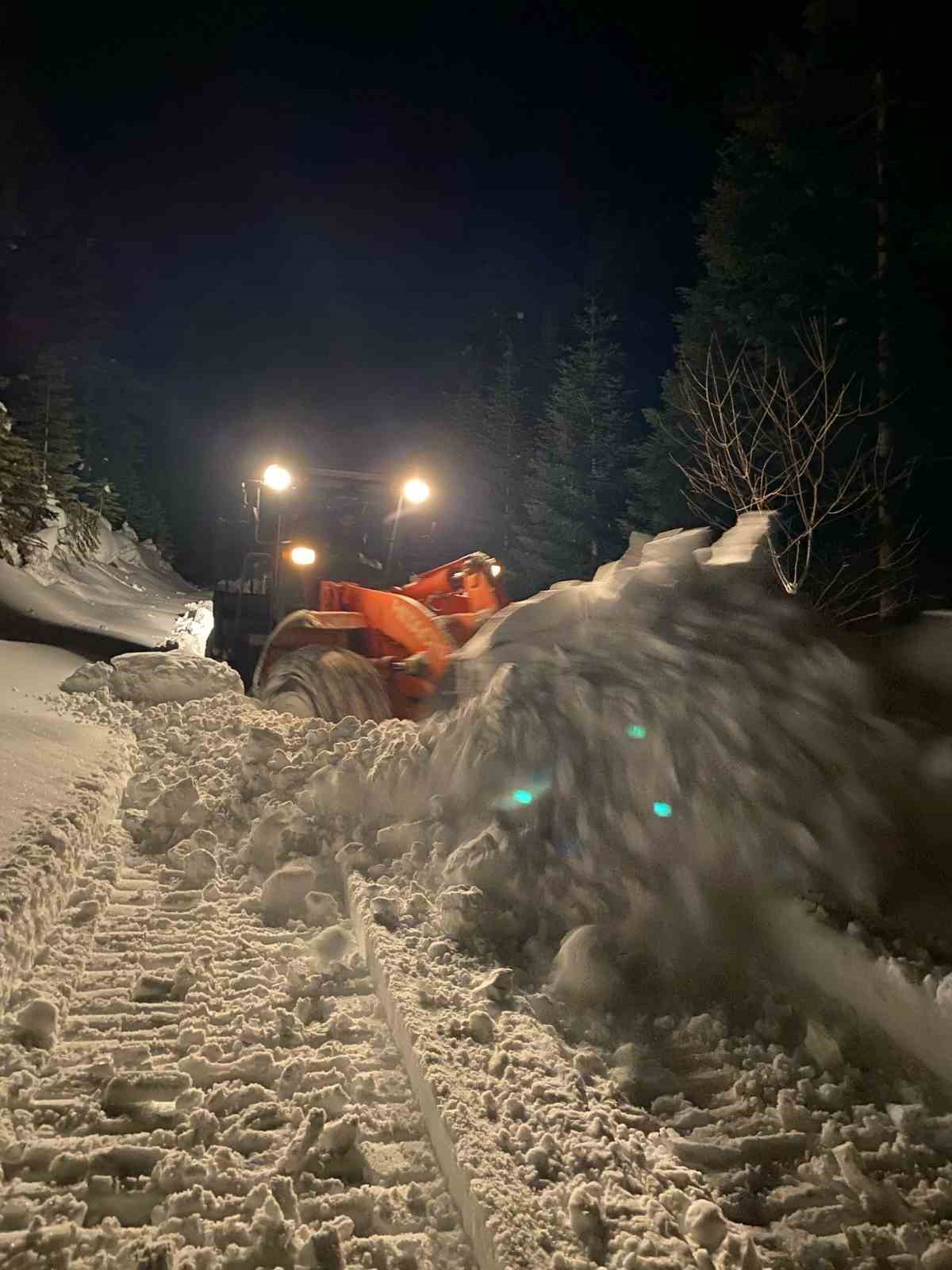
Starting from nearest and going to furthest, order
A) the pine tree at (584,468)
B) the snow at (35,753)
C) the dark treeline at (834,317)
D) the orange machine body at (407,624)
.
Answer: the snow at (35,753), the orange machine body at (407,624), the dark treeline at (834,317), the pine tree at (584,468)

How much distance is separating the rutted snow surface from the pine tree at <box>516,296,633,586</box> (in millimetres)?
18362

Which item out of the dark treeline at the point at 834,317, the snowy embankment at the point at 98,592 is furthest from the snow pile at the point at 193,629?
the dark treeline at the point at 834,317

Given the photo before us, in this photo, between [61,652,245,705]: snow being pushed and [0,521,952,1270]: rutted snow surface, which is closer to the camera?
[0,521,952,1270]: rutted snow surface

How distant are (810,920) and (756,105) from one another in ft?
53.2

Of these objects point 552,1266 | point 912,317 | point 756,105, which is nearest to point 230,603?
point 552,1266

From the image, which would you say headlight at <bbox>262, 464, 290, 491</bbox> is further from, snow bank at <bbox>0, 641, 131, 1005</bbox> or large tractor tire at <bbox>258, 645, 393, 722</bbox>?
snow bank at <bbox>0, 641, 131, 1005</bbox>

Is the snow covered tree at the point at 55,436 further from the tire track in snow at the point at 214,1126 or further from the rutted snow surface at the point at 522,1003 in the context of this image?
the tire track in snow at the point at 214,1126

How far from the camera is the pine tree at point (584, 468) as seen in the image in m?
22.5

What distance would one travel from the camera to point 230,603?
960cm

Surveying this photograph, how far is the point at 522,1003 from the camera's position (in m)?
2.66

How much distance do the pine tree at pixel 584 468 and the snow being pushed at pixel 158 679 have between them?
1474 centimetres

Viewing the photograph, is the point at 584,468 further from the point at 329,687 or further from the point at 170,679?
the point at 329,687

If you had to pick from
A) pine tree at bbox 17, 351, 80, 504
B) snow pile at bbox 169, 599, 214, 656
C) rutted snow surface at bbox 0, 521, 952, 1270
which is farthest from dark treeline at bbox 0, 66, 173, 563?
rutted snow surface at bbox 0, 521, 952, 1270

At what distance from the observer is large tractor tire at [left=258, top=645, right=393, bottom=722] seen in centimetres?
605
